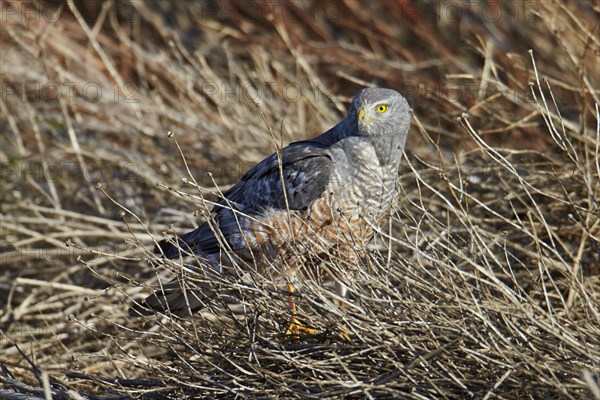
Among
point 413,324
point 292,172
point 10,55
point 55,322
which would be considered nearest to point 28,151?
point 10,55

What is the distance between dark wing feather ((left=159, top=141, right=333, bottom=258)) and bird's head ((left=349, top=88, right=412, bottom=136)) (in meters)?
0.21

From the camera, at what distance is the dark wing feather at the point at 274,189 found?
3764mm

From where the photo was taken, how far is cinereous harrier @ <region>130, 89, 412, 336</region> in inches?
145

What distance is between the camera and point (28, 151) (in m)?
6.43

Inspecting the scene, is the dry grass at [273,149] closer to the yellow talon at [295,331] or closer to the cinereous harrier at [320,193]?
the yellow talon at [295,331]

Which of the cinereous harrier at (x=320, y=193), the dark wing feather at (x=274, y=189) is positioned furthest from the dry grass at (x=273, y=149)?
the dark wing feather at (x=274, y=189)

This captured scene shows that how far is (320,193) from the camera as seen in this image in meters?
3.73

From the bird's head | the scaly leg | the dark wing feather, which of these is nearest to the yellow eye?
the bird's head

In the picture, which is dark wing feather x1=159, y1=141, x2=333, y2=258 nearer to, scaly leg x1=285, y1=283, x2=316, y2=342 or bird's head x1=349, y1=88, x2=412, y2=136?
bird's head x1=349, y1=88, x2=412, y2=136

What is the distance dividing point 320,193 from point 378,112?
0.46 metres

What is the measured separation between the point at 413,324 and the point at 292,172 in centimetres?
112

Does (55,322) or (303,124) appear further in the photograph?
(303,124)

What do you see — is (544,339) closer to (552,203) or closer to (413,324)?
(413,324)

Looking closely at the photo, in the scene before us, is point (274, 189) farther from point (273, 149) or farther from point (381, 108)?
point (273, 149)
